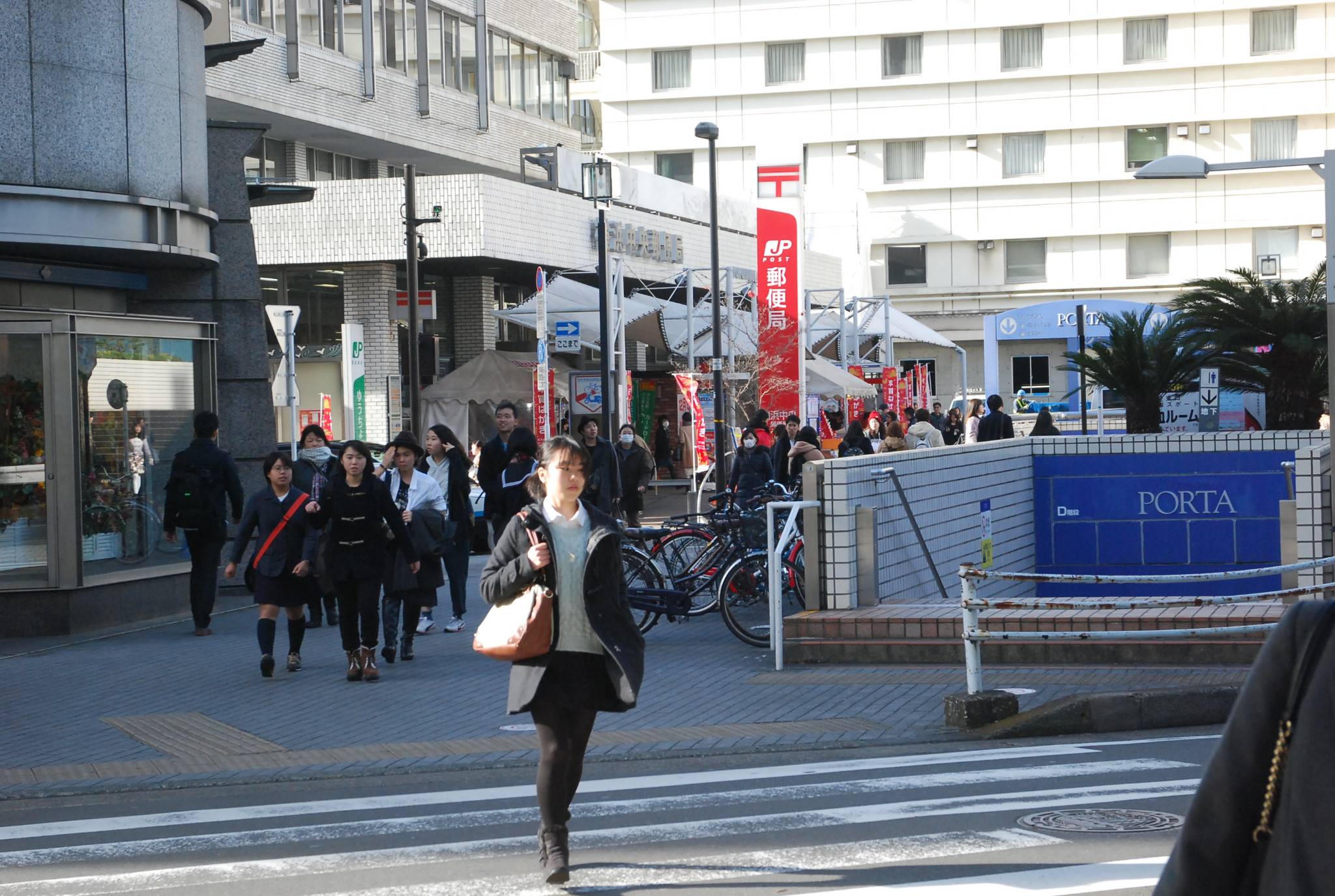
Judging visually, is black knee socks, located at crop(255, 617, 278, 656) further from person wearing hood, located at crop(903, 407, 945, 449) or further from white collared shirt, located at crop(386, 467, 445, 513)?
person wearing hood, located at crop(903, 407, 945, 449)

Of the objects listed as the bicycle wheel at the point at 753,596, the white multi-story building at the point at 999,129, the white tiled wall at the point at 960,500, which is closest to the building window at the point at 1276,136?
the white multi-story building at the point at 999,129

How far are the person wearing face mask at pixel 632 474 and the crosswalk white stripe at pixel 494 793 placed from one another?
34.9 ft

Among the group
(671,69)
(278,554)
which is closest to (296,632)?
(278,554)

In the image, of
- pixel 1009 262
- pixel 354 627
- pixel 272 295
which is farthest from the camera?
pixel 1009 262

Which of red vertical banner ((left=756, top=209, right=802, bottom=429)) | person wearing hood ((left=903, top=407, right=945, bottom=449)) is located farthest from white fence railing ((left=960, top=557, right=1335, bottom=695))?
red vertical banner ((left=756, top=209, right=802, bottom=429))

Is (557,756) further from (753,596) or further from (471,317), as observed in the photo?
(471,317)

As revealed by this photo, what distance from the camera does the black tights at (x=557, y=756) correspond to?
571 cm

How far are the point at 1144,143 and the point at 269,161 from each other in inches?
1430

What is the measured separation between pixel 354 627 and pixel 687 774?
13.3 feet

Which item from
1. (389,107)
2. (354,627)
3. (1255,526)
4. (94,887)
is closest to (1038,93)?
(389,107)

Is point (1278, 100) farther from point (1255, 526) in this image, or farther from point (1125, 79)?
point (1255, 526)

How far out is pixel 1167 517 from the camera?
1428 centimetres

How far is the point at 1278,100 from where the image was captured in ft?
183

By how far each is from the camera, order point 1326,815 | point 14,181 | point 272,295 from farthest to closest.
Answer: point 272,295 → point 14,181 → point 1326,815
